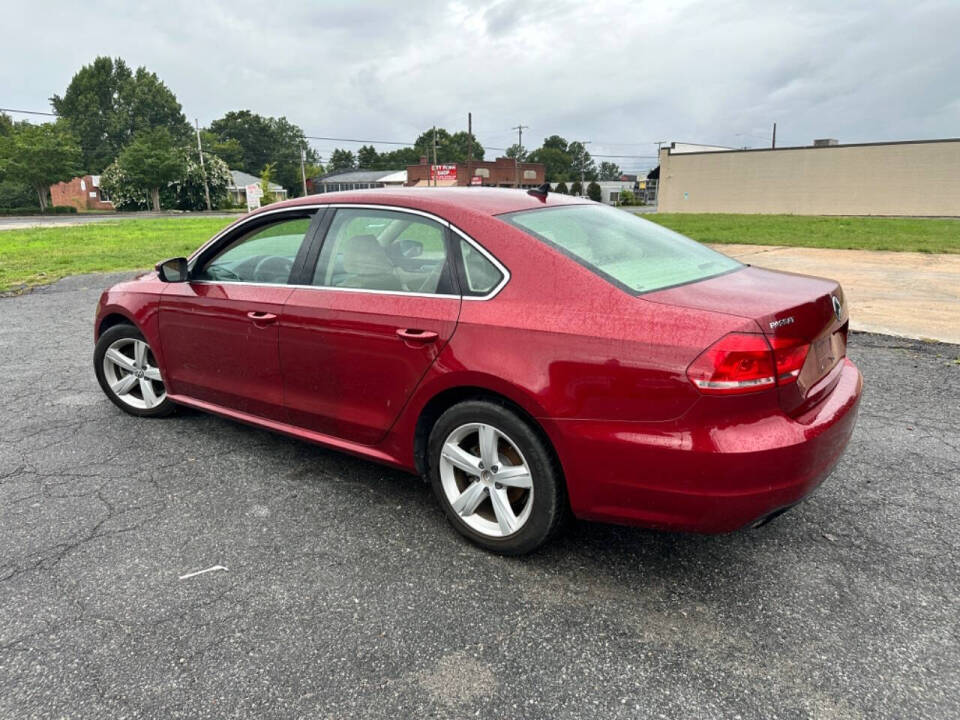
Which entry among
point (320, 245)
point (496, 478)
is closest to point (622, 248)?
point (496, 478)

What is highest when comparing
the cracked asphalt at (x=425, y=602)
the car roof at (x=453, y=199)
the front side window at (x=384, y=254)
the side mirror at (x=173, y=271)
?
the car roof at (x=453, y=199)

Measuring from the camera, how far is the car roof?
306cm

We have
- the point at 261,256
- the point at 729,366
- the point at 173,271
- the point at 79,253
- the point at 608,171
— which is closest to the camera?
the point at 729,366

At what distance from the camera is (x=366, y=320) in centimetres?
307

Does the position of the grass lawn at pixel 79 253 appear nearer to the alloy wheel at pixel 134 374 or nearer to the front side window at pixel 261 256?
the alloy wheel at pixel 134 374

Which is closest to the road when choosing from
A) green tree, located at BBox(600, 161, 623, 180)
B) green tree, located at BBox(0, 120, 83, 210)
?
green tree, located at BBox(0, 120, 83, 210)

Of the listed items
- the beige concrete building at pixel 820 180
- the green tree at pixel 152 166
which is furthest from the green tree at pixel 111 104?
the beige concrete building at pixel 820 180

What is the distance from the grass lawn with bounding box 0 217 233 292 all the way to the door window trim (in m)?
9.04

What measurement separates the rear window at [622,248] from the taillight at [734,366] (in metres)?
0.41

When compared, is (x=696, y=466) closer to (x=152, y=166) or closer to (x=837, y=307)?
(x=837, y=307)

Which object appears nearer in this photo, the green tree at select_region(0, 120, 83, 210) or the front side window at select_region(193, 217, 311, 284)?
the front side window at select_region(193, 217, 311, 284)

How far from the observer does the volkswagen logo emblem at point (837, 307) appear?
2.73 m

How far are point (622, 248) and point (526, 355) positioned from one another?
2.63ft

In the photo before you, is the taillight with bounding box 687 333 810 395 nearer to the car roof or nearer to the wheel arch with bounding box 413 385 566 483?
the wheel arch with bounding box 413 385 566 483
